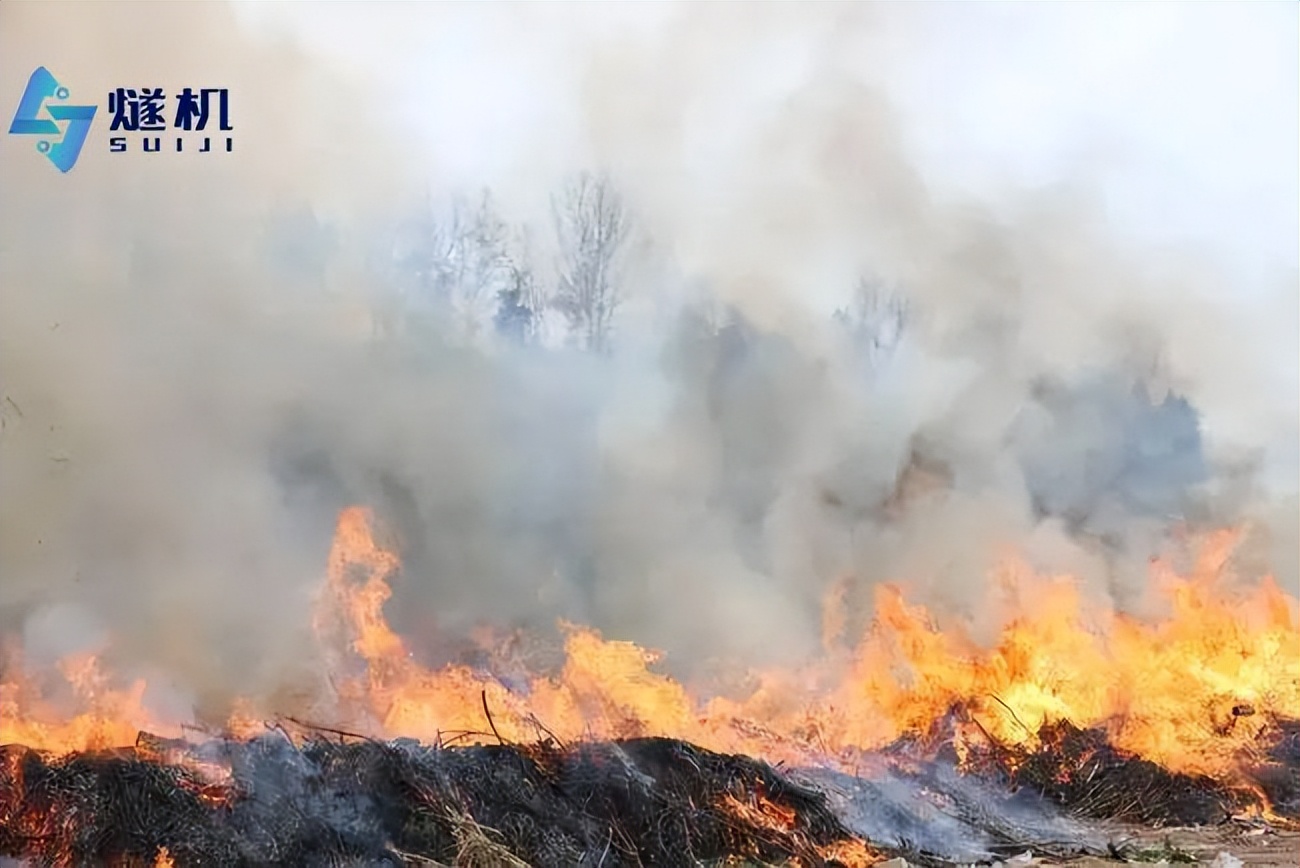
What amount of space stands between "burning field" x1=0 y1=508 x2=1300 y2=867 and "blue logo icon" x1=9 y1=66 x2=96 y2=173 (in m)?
1.62

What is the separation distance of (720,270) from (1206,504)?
6.07 feet

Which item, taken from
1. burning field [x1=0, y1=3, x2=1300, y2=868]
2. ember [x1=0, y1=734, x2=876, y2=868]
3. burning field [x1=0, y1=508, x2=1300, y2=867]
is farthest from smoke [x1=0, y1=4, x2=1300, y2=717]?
ember [x1=0, y1=734, x2=876, y2=868]

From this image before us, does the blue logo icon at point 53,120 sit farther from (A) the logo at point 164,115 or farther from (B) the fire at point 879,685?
(B) the fire at point 879,685

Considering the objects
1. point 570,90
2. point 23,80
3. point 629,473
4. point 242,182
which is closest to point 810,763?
point 629,473

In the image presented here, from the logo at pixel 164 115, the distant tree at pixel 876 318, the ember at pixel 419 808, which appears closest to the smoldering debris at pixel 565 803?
the ember at pixel 419 808

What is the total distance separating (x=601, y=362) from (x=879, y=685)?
1454 millimetres

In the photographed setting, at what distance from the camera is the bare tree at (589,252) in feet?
12.9

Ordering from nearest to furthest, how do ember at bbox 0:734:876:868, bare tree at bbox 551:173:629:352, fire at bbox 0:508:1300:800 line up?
ember at bbox 0:734:876:868 < fire at bbox 0:508:1300:800 < bare tree at bbox 551:173:629:352

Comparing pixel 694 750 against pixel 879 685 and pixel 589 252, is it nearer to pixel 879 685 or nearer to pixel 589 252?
pixel 879 685

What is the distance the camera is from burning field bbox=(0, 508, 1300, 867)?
371 cm

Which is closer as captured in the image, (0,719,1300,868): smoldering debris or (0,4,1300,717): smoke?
(0,719,1300,868): smoldering debris

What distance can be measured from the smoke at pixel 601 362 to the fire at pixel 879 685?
113 millimetres

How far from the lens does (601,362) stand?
3.93 m

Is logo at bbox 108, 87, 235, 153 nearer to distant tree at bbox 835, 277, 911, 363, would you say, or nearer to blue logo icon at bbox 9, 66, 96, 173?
blue logo icon at bbox 9, 66, 96, 173
